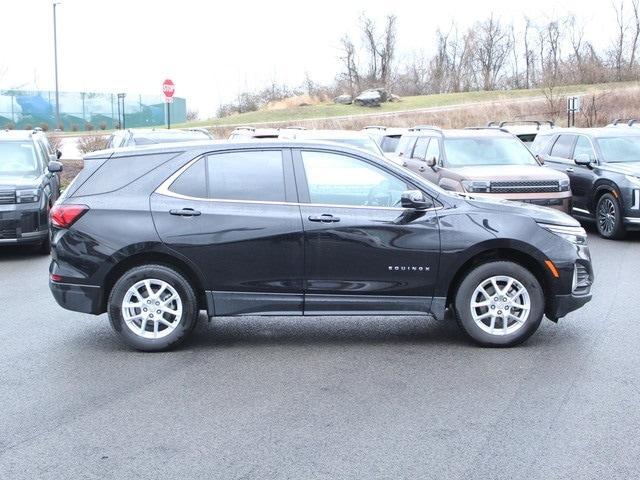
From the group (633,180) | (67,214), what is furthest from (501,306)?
(633,180)

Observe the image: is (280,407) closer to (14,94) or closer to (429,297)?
(429,297)

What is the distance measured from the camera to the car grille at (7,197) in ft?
39.7

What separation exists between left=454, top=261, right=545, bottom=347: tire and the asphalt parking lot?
160mm

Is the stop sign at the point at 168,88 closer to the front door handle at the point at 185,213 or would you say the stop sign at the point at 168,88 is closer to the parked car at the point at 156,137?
the parked car at the point at 156,137

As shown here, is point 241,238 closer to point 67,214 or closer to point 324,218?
point 324,218

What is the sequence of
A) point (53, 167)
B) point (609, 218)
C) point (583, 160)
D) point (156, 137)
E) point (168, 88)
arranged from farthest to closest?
point (168, 88) < point (156, 137) < point (583, 160) < point (609, 218) < point (53, 167)

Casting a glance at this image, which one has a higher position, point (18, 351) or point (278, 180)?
point (278, 180)

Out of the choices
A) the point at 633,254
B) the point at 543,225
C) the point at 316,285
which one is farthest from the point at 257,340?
the point at 633,254

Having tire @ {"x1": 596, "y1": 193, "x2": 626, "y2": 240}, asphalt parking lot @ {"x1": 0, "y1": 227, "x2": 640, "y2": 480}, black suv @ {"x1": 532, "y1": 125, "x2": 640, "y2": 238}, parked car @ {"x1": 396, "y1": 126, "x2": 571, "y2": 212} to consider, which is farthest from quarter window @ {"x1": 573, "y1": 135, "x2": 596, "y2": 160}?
asphalt parking lot @ {"x1": 0, "y1": 227, "x2": 640, "y2": 480}

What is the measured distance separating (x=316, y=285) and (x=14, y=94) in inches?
2172

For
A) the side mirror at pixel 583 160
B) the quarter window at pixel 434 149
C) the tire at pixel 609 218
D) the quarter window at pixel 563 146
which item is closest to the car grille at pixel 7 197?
the quarter window at pixel 434 149

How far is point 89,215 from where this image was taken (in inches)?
277

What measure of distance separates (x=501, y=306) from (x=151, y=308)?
296 centimetres

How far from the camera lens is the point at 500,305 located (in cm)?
705
